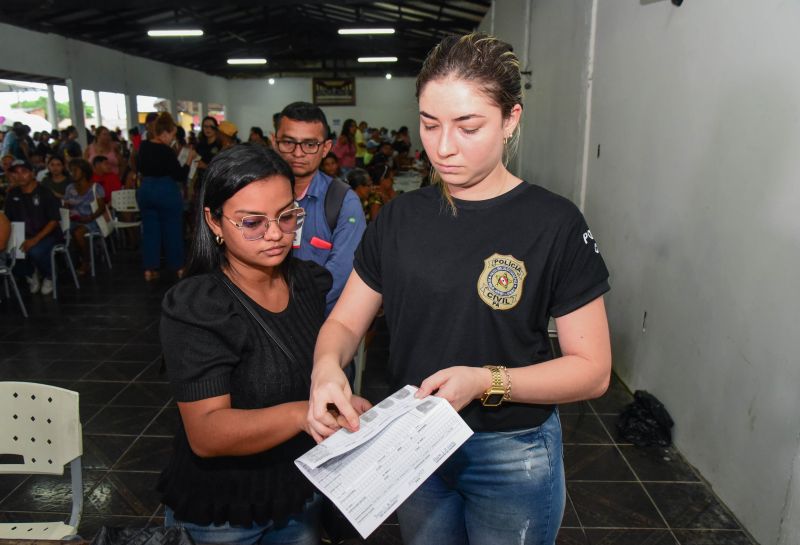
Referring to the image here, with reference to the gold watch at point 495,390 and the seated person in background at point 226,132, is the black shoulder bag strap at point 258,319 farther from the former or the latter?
the seated person in background at point 226,132

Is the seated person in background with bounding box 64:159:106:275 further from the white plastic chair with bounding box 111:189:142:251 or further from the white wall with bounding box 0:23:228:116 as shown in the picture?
the white wall with bounding box 0:23:228:116

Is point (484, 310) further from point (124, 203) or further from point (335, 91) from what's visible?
point (335, 91)

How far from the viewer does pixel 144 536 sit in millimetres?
A: 1033

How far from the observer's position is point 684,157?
299cm

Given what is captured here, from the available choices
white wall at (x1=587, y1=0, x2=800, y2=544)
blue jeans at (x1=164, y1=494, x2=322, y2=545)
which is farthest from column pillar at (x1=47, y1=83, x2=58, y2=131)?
blue jeans at (x1=164, y1=494, x2=322, y2=545)

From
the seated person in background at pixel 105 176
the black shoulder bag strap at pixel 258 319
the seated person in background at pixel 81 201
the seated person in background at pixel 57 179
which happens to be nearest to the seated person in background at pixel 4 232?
the seated person in background at pixel 81 201

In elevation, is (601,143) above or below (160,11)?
below

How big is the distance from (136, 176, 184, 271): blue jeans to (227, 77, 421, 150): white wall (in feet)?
53.4

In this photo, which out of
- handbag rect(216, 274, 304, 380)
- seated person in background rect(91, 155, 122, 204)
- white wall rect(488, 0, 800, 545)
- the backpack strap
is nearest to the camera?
handbag rect(216, 274, 304, 380)

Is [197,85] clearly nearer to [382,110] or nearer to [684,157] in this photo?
[382,110]

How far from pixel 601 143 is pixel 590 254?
3.51 meters

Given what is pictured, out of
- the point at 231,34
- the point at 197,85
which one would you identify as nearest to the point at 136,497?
the point at 231,34

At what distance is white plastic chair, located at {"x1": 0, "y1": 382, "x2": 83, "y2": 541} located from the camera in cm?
174

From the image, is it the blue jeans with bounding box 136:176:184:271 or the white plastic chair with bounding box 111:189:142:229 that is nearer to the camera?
the blue jeans with bounding box 136:176:184:271
